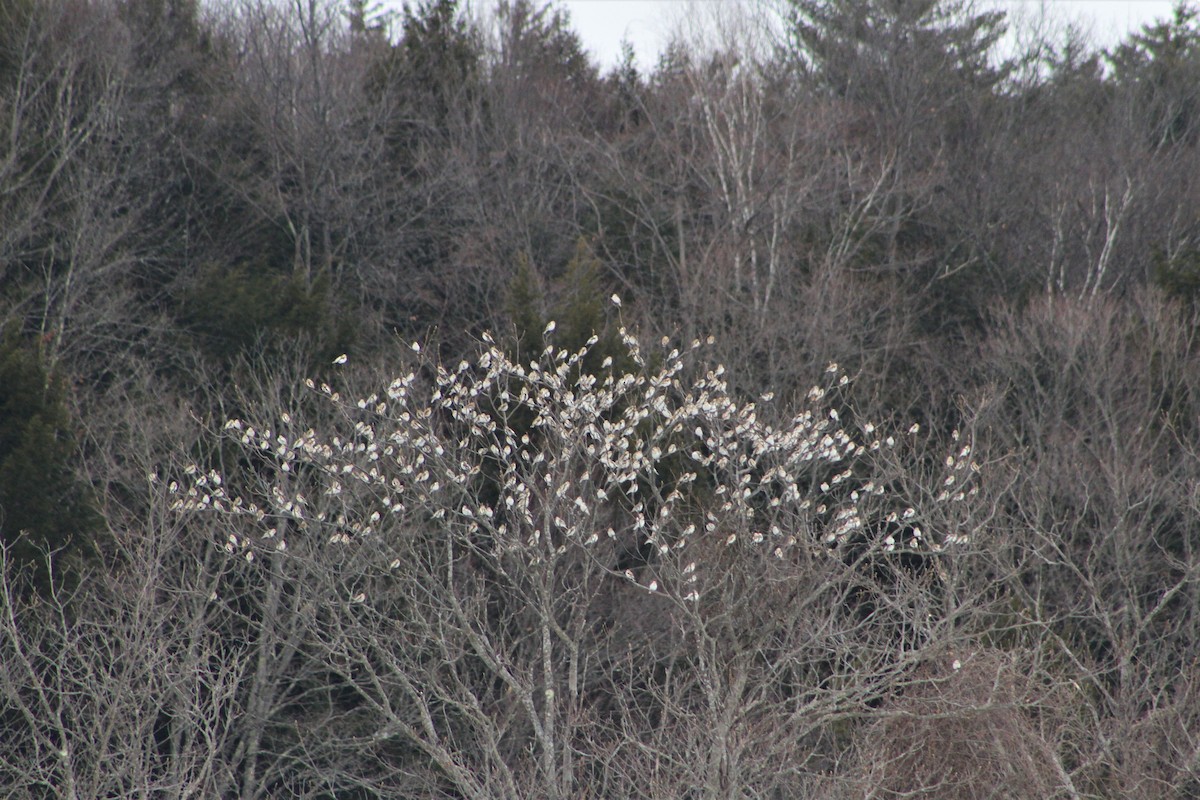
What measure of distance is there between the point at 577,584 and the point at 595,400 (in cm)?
215

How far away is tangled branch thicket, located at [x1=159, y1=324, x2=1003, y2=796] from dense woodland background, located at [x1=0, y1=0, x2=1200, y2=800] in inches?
5.0

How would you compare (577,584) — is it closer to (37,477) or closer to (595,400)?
(595,400)

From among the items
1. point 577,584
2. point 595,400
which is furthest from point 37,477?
point 595,400

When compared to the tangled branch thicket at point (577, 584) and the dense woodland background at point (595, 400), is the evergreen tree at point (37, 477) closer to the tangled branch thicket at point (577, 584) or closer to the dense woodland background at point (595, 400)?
the dense woodland background at point (595, 400)

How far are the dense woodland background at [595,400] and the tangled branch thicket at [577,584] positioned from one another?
127mm

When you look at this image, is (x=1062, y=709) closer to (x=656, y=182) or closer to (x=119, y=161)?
(x=656, y=182)

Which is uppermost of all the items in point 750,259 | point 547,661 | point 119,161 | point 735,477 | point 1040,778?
point 119,161

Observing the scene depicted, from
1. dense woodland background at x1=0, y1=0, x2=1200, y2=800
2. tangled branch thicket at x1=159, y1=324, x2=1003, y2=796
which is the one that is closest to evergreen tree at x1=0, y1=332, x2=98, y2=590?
dense woodland background at x1=0, y1=0, x2=1200, y2=800

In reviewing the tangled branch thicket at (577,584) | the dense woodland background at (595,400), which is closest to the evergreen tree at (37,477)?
the dense woodland background at (595,400)

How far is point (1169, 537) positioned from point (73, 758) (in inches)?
658

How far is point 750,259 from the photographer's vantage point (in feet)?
90.2

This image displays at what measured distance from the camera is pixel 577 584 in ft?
53.9

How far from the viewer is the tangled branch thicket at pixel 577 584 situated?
1499 centimetres

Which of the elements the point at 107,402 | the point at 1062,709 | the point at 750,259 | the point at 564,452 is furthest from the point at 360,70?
the point at 1062,709
